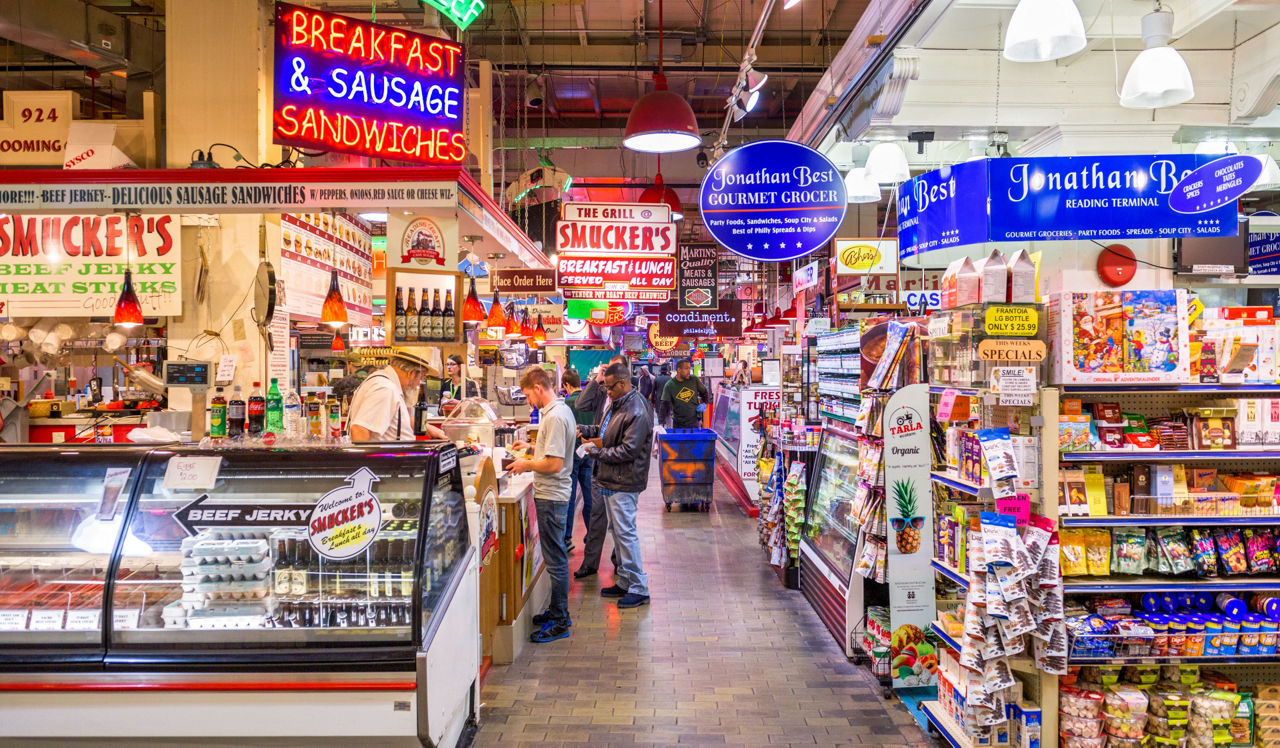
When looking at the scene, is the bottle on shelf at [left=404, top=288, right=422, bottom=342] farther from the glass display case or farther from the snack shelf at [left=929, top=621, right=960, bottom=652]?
the snack shelf at [left=929, top=621, right=960, bottom=652]

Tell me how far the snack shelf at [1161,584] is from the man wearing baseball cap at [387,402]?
12.8 feet

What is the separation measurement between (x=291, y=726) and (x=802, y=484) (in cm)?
478

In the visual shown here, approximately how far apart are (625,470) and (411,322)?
230 cm

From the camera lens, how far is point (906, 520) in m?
4.88

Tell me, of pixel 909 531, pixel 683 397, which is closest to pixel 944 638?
pixel 909 531

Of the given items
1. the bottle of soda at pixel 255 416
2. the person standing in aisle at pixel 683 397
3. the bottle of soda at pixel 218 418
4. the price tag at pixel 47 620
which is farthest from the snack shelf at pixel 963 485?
the person standing in aisle at pixel 683 397

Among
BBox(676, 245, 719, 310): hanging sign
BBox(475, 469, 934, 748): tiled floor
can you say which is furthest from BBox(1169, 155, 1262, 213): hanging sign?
BBox(676, 245, 719, 310): hanging sign

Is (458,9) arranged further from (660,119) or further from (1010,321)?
(1010,321)

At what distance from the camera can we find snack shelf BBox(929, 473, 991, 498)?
3992 mm

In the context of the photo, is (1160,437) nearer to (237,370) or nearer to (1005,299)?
(1005,299)

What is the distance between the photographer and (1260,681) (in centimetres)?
418

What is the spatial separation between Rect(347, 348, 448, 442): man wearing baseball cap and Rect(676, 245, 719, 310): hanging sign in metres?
8.57

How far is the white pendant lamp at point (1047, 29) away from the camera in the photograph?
174 inches

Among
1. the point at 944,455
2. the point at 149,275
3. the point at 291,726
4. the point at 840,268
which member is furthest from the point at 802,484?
the point at 149,275
